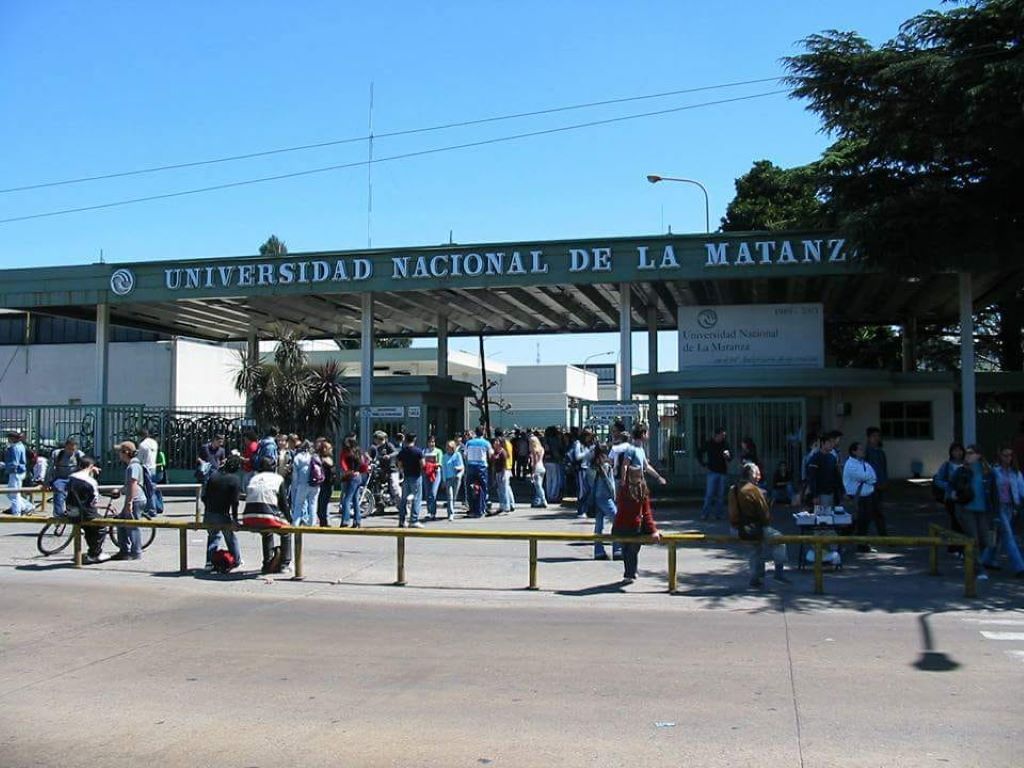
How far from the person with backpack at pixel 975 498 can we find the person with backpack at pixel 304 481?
919cm

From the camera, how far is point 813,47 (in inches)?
688

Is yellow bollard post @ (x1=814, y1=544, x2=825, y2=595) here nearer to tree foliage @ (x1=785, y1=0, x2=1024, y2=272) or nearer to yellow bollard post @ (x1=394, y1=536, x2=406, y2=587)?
yellow bollard post @ (x1=394, y1=536, x2=406, y2=587)

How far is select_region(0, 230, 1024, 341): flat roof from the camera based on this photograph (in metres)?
20.9

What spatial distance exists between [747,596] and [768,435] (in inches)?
393

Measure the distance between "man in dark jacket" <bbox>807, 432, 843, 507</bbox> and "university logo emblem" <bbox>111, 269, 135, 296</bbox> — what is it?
1819cm

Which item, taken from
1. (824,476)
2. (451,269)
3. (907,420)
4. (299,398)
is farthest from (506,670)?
(907,420)

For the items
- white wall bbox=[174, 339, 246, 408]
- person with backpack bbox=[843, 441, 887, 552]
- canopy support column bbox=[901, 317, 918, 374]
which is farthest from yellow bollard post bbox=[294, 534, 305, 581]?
white wall bbox=[174, 339, 246, 408]

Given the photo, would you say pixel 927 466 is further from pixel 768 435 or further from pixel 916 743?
pixel 916 743

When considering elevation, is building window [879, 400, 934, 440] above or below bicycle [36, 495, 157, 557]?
above

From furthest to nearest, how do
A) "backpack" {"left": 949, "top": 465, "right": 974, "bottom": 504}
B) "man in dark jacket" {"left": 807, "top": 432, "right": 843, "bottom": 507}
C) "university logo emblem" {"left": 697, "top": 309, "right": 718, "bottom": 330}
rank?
"university logo emblem" {"left": 697, "top": 309, "right": 718, "bottom": 330}
"man in dark jacket" {"left": 807, "top": 432, "right": 843, "bottom": 507}
"backpack" {"left": 949, "top": 465, "right": 974, "bottom": 504}

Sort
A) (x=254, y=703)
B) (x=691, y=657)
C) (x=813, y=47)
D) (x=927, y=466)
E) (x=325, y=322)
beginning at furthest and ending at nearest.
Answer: (x=325, y=322)
(x=927, y=466)
(x=813, y=47)
(x=691, y=657)
(x=254, y=703)

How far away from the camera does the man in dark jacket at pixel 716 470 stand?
16688 mm

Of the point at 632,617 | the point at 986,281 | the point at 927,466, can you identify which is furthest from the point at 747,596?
the point at 927,466

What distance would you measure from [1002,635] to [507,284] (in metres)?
14.8
